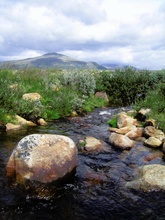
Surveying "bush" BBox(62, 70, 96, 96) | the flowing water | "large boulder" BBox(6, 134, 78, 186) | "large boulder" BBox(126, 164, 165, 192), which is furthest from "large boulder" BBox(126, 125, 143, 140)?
"bush" BBox(62, 70, 96, 96)

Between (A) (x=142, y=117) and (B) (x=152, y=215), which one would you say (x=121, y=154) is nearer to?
(B) (x=152, y=215)

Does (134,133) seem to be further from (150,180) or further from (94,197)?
(94,197)

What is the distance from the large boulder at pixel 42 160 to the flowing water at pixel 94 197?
363 mm

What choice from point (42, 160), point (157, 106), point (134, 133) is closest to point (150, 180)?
point (42, 160)

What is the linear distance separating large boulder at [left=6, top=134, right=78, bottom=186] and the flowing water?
36 cm

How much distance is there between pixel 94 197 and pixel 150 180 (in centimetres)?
164

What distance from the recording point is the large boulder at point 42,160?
689 centimetres

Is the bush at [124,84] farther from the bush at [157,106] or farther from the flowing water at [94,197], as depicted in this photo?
the flowing water at [94,197]

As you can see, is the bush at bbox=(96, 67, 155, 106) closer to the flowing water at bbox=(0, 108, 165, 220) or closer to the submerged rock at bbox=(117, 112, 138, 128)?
the submerged rock at bbox=(117, 112, 138, 128)

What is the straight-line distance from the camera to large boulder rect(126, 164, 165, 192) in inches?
282

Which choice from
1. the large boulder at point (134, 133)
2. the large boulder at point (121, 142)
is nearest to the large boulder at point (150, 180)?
the large boulder at point (121, 142)

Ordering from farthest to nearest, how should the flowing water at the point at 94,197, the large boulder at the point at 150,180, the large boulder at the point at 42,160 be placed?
the large boulder at the point at 150,180 → the large boulder at the point at 42,160 → the flowing water at the point at 94,197

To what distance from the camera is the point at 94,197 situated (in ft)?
22.2

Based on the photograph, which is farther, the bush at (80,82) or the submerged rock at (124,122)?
the bush at (80,82)
